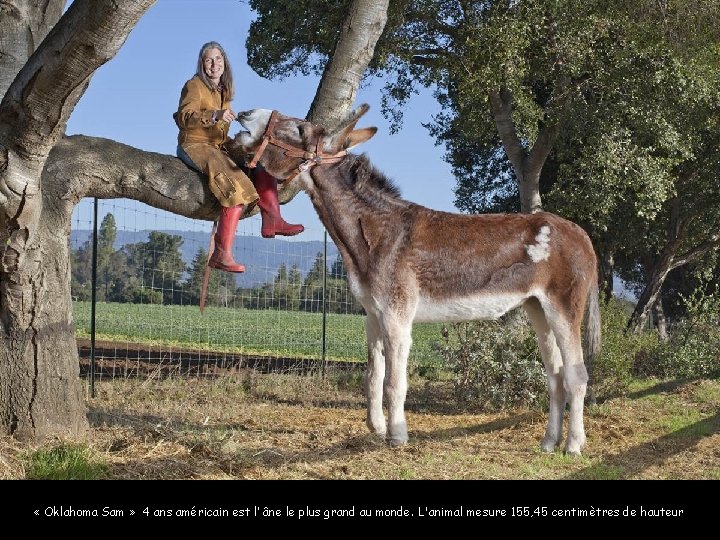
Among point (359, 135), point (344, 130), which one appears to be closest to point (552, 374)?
point (359, 135)

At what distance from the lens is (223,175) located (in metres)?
7.38

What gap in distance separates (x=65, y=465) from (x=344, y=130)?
11.4ft

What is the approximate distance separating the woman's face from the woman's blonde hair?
3 cm

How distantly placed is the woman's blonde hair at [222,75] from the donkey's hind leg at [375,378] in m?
2.40

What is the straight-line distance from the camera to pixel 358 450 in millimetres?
7707

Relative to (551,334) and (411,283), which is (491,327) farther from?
(411,283)

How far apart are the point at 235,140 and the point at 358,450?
9.62ft

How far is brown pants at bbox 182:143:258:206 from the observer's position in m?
7.31

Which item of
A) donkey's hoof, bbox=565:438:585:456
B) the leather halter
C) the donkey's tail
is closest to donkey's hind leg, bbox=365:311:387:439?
the leather halter

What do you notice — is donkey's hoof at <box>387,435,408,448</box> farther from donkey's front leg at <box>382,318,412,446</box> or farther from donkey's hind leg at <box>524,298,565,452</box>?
donkey's hind leg at <box>524,298,565,452</box>

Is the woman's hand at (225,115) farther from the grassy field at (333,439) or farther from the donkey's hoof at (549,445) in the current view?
the donkey's hoof at (549,445)

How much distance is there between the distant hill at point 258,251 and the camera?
47.5 ft

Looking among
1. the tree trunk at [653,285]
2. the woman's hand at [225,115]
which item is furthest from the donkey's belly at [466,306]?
the tree trunk at [653,285]

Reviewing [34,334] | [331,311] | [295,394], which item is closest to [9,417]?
[34,334]
